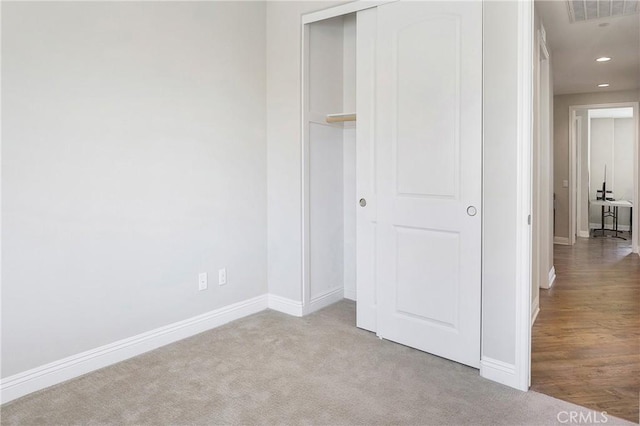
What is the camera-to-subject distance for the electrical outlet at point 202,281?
10.3 feet

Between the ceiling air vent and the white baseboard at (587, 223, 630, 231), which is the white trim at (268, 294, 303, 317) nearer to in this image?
the ceiling air vent

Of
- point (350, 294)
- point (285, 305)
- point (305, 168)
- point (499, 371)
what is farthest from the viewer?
point (350, 294)

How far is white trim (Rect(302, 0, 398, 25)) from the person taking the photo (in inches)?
116

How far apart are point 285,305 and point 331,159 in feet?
4.27

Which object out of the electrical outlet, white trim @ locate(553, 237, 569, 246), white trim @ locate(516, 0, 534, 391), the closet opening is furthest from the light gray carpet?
white trim @ locate(553, 237, 569, 246)

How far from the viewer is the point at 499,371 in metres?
2.38

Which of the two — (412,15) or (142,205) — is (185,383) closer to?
(142,205)

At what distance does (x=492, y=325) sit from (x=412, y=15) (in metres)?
1.97

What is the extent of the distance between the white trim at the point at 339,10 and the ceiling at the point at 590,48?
150 centimetres

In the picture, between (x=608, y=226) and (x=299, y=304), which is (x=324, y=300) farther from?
(x=608, y=226)

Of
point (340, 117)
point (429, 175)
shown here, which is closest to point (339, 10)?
point (340, 117)

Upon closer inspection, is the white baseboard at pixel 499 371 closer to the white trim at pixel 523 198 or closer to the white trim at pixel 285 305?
the white trim at pixel 523 198

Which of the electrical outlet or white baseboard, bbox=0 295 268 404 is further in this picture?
the electrical outlet

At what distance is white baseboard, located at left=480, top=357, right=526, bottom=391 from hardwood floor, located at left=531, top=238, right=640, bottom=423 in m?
0.14
